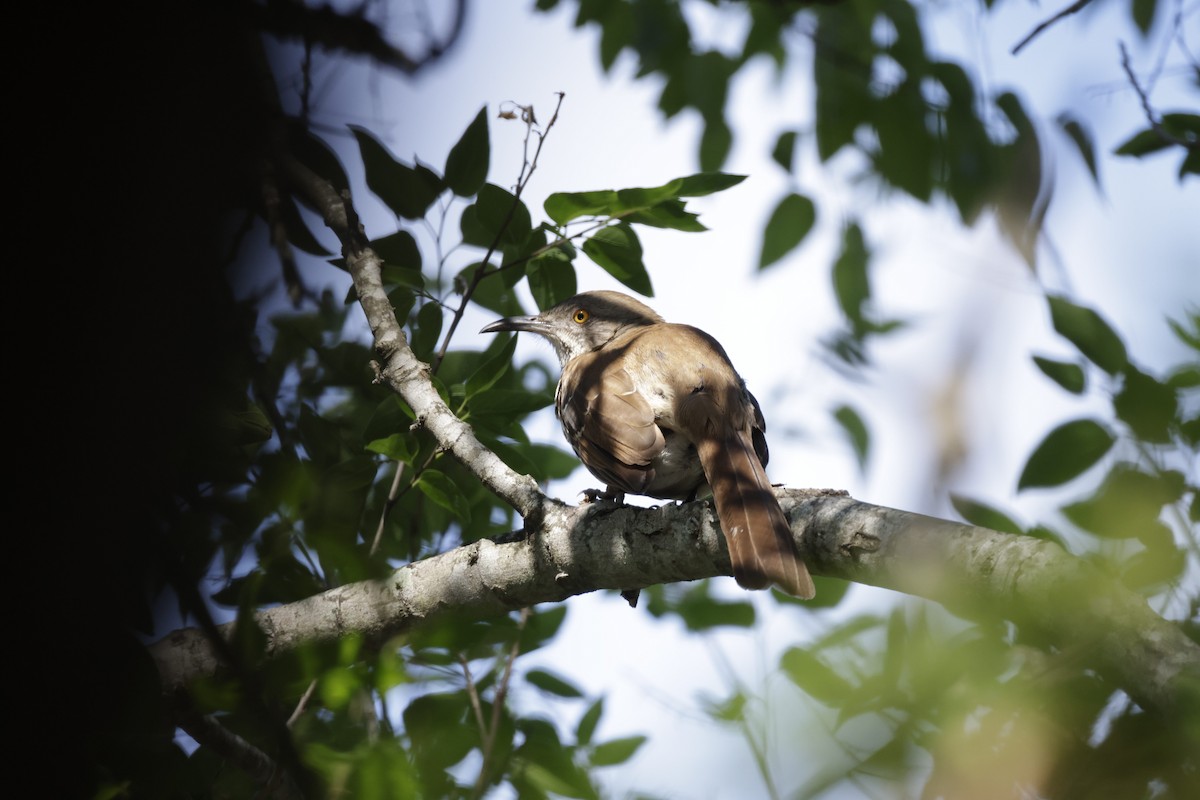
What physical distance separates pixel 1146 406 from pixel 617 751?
2.04 meters

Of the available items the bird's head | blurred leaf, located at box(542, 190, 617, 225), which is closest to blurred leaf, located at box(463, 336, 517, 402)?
blurred leaf, located at box(542, 190, 617, 225)

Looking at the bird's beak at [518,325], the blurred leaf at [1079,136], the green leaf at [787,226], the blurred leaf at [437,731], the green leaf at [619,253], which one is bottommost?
the blurred leaf at [437,731]

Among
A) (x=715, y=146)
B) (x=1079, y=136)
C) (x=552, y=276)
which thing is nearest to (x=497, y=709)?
(x=552, y=276)

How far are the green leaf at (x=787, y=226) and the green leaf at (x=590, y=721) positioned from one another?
7.02 ft

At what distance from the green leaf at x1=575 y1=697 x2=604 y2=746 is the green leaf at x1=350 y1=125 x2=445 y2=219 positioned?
1893 mm

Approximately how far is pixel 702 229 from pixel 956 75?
1.79 metres

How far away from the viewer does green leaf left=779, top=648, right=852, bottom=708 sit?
55.1 inches

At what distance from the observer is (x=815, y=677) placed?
144cm

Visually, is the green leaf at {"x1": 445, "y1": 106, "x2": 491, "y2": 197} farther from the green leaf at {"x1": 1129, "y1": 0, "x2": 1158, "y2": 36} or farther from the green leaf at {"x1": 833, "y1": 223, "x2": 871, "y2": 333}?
the green leaf at {"x1": 1129, "y1": 0, "x2": 1158, "y2": 36}

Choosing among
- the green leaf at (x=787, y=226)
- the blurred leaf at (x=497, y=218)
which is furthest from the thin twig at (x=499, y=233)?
the green leaf at (x=787, y=226)

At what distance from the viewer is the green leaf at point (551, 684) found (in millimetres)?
3479

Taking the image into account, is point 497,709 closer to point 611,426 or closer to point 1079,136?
point 611,426

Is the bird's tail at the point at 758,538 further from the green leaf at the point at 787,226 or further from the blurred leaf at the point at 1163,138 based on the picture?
the blurred leaf at the point at 1163,138

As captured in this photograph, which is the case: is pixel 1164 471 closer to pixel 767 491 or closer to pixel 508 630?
pixel 767 491
